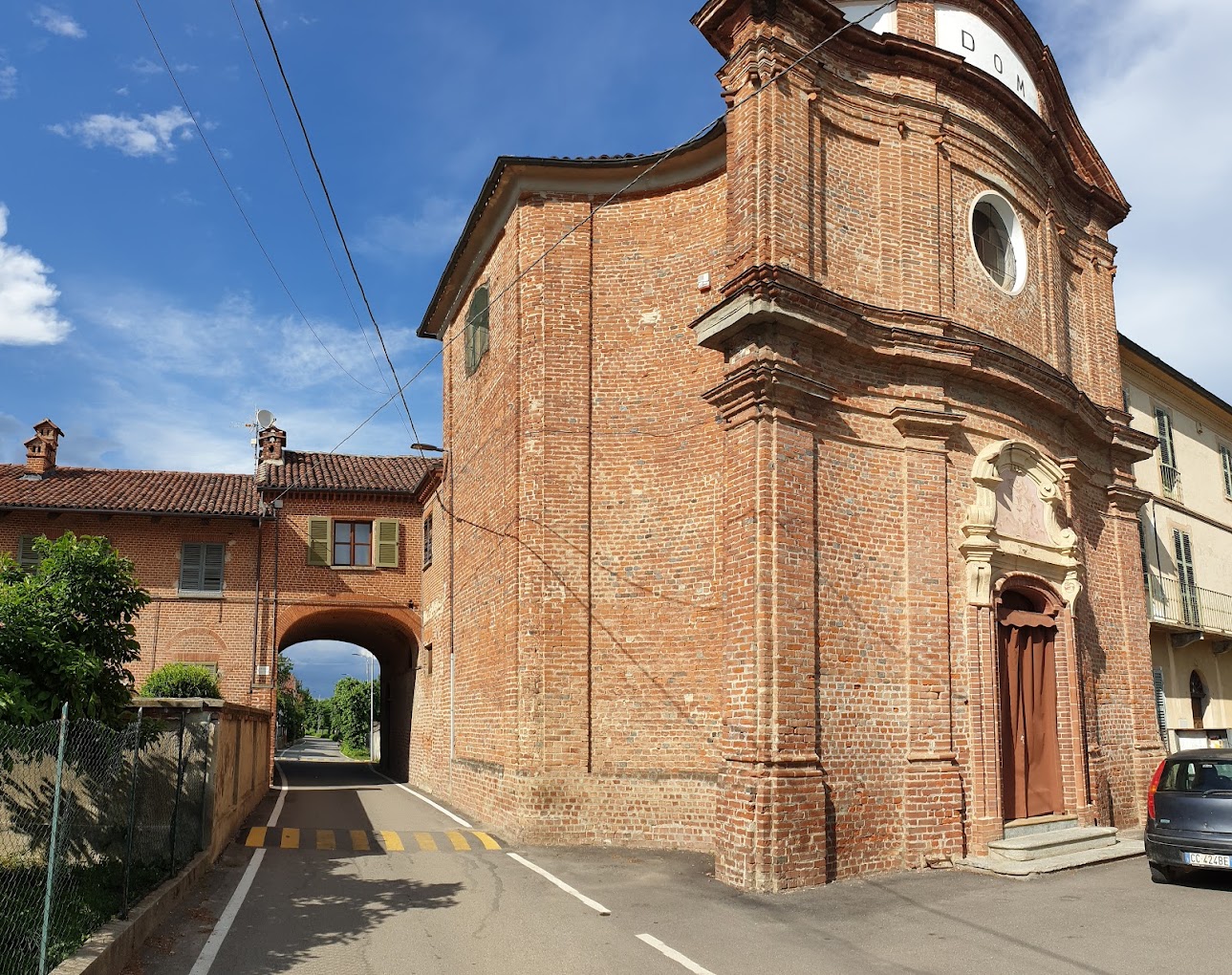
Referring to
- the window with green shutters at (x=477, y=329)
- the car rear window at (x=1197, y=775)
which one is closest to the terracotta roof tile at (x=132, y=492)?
the window with green shutters at (x=477, y=329)

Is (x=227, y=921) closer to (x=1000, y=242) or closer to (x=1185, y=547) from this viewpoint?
(x=1000, y=242)

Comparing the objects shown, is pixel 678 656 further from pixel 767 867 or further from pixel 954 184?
pixel 954 184

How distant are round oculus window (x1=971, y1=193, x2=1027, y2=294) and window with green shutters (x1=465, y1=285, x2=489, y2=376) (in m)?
7.94

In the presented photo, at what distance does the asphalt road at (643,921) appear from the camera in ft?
25.2

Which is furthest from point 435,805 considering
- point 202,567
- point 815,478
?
point 202,567

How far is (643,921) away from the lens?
9.01 m

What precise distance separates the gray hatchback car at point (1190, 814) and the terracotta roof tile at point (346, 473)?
18742 mm

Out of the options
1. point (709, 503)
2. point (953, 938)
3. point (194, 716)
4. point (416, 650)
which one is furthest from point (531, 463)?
point (416, 650)

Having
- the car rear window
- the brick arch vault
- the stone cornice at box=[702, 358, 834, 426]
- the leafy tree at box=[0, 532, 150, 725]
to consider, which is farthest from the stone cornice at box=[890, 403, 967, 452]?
the brick arch vault

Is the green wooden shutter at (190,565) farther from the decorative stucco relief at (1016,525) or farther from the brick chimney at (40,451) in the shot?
the decorative stucco relief at (1016,525)

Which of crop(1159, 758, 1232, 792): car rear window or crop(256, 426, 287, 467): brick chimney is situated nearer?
crop(1159, 758, 1232, 792): car rear window

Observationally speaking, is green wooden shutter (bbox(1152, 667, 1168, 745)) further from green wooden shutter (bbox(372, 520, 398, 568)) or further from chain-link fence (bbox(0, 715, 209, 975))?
green wooden shutter (bbox(372, 520, 398, 568))

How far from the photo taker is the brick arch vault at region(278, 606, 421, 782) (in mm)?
26234

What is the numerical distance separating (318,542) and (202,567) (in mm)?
2980
